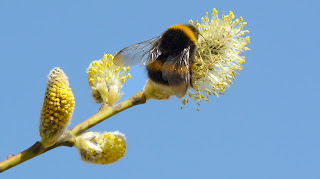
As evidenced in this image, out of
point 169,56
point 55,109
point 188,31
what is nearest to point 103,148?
point 55,109

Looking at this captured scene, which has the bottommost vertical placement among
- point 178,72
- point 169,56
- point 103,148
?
point 103,148

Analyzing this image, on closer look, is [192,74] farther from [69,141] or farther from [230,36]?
[69,141]

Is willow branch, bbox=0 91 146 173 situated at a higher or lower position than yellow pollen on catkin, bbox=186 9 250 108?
lower

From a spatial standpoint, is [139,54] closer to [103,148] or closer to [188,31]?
[188,31]

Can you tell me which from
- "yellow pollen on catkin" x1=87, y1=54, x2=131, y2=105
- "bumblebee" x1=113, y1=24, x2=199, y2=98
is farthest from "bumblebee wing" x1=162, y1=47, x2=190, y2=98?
"yellow pollen on catkin" x1=87, y1=54, x2=131, y2=105

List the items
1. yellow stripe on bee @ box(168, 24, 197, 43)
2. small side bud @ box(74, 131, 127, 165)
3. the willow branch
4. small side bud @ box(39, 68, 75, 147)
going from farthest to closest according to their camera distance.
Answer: yellow stripe on bee @ box(168, 24, 197, 43)
small side bud @ box(74, 131, 127, 165)
small side bud @ box(39, 68, 75, 147)
the willow branch

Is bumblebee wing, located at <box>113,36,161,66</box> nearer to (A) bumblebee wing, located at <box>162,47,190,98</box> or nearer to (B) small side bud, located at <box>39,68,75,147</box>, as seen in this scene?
(A) bumblebee wing, located at <box>162,47,190,98</box>
